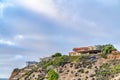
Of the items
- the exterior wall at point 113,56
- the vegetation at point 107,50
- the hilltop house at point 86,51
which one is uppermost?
the hilltop house at point 86,51

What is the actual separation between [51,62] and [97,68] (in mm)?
25473

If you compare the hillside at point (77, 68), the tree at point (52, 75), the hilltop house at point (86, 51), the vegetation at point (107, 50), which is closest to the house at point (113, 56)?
the hillside at point (77, 68)

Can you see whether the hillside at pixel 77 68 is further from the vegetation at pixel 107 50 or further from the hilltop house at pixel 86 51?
the hilltop house at pixel 86 51

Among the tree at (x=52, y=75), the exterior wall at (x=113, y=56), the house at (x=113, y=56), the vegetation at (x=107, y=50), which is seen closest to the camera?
the tree at (x=52, y=75)

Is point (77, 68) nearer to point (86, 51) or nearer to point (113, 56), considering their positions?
point (113, 56)

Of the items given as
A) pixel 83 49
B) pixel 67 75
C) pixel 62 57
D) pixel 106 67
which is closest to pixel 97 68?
pixel 106 67

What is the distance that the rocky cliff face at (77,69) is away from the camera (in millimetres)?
122438

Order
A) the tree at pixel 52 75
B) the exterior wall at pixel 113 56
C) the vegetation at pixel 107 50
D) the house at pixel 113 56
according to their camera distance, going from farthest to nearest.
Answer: the vegetation at pixel 107 50 < the house at pixel 113 56 < the exterior wall at pixel 113 56 < the tree at pixel 52 75

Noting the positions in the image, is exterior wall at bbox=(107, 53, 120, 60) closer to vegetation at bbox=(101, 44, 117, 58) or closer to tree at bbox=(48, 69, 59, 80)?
vegetation at bbox=(101, 44, 117, 58)

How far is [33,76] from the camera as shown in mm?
142375

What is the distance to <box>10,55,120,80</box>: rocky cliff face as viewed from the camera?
122438mm

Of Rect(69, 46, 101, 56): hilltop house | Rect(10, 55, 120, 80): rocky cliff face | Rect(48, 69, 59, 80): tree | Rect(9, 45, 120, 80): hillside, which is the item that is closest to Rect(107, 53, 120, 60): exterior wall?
Rect(9, 45, 120, 80): hillside

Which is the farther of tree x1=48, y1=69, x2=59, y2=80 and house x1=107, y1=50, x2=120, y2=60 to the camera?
house x1=107, y1=50, x2=120, y2=60

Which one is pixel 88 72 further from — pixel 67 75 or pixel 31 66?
pixel 31 66
